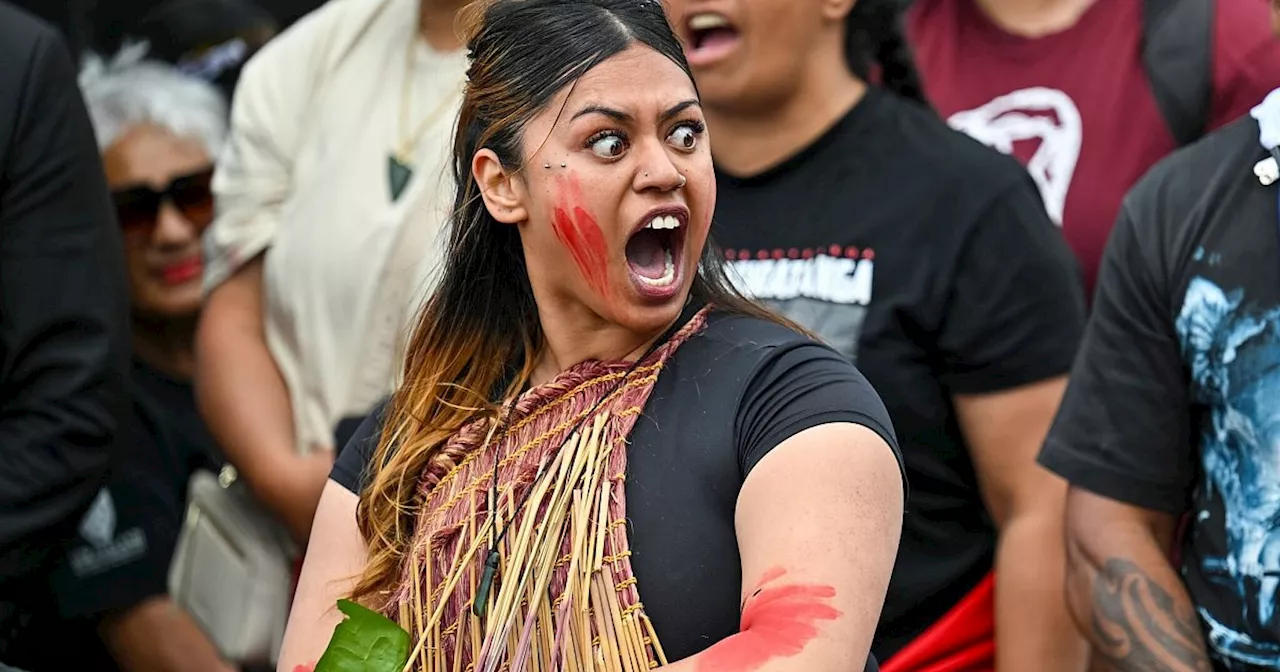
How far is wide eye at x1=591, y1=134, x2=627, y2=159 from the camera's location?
6.87ft

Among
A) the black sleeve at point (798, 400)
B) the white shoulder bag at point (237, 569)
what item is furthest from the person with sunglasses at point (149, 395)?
the black sleeve at point (798, 400)

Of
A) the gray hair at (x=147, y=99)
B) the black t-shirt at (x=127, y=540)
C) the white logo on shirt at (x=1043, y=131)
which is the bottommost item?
the black t-shirt at (x=127, y=540)

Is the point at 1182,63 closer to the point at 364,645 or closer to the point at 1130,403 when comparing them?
the point at 1130,403

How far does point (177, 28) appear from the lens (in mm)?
4852

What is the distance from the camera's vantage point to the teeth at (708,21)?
10.1 ft

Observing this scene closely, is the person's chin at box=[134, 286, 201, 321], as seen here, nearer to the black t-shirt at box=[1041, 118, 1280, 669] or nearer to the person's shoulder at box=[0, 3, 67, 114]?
the person's shoulder at box=[0, 3, 67, 114]

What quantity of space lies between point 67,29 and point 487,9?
3.24 meters

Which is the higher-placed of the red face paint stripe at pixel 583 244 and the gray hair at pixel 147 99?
the red face paint stripe at pixel 583 244

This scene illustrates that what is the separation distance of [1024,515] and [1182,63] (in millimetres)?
817

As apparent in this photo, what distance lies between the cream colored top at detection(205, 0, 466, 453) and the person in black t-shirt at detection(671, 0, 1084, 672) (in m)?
0.59

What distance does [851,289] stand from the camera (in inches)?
114

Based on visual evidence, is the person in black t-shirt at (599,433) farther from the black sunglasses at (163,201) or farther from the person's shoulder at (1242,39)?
the black sunglasses at (163,201)

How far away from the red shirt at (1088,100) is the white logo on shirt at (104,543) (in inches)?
71.1

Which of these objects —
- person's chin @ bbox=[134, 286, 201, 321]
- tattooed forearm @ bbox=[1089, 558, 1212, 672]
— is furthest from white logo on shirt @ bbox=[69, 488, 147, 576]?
tattooed forearm @ bbox=[1089, 558, 1212, 672]
